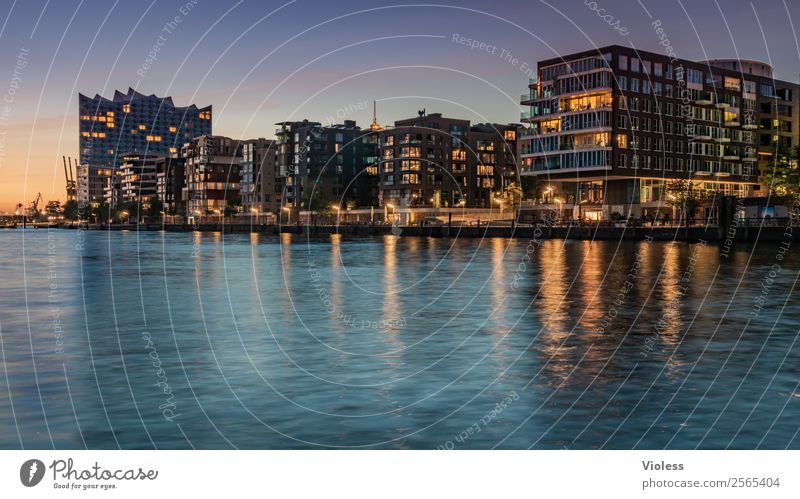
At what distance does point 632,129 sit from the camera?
163625 mm

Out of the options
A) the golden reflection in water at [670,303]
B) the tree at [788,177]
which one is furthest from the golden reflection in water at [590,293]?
the tree at [788,177]

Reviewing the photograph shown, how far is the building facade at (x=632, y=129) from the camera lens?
162 m

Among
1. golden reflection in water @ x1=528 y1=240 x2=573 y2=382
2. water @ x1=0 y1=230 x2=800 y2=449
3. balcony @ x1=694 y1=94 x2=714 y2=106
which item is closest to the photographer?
water @ x1=0 y1=230 x2=800 y2=449

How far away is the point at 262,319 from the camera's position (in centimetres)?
3953

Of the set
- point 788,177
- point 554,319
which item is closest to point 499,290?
point 554,319

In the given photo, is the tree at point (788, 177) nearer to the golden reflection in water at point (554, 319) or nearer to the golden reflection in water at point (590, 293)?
the golden reflection in water at point (590, 293)

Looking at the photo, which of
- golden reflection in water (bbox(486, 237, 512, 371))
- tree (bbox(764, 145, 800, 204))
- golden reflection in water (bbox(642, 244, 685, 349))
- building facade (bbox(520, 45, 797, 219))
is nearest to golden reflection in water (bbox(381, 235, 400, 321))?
golden reflection in water (bbox(486, 237, 512, 371))

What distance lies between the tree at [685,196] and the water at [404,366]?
9999 cm

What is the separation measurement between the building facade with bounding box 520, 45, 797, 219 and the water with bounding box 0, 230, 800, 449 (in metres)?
111

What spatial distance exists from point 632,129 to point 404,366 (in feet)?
480

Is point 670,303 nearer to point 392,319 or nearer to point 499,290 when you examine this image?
point 499,290

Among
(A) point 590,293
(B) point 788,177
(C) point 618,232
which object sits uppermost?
(B) point 788,177

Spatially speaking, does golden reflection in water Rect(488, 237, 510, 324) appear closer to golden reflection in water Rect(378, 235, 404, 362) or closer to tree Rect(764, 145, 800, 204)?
golden reflection in water Rect(378, 235, 404, 362)

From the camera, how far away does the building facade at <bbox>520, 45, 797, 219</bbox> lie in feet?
533
